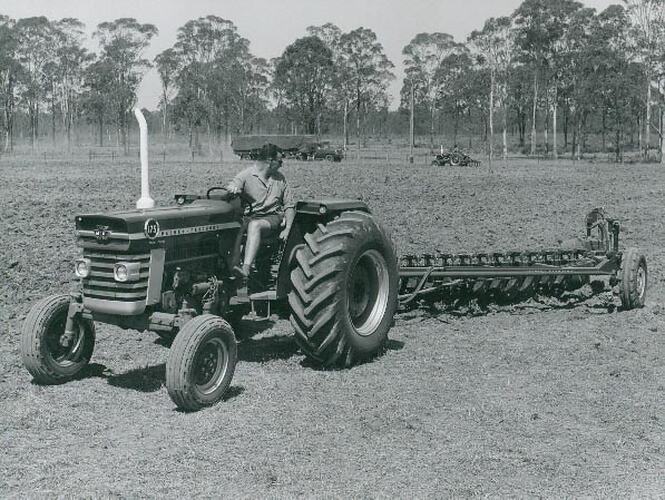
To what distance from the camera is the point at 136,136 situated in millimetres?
100312

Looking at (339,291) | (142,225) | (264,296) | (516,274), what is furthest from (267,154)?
(516,274)

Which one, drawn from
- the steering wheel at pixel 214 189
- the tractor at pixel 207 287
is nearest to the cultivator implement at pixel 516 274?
the tractor at pixel 207 287

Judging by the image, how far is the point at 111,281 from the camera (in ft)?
20.5

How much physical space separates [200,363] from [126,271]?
0.90 meters

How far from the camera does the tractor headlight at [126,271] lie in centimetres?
612

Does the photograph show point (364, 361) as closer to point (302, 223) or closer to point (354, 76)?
point (302, 223)

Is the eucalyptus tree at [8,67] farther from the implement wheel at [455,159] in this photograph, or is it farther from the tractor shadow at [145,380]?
the tractor shadow at [145,380]

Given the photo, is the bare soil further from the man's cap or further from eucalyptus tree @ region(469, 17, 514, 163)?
eucalyptus tree @ region(469, 17, 514, 163)

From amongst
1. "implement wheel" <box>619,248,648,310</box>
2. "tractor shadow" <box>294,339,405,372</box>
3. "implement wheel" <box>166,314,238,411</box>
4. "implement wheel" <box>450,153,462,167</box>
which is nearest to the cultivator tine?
"implement wheel" <box>619,248,648,310</box>

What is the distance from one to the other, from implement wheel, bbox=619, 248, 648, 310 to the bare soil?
177mm

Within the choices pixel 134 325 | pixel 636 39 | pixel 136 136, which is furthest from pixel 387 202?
pixel 136 136

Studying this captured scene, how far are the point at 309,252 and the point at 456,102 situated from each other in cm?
7189

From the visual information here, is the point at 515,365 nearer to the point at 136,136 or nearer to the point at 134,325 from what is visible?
the point at 134,325

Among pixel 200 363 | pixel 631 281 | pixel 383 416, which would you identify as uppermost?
pixel 631 281
